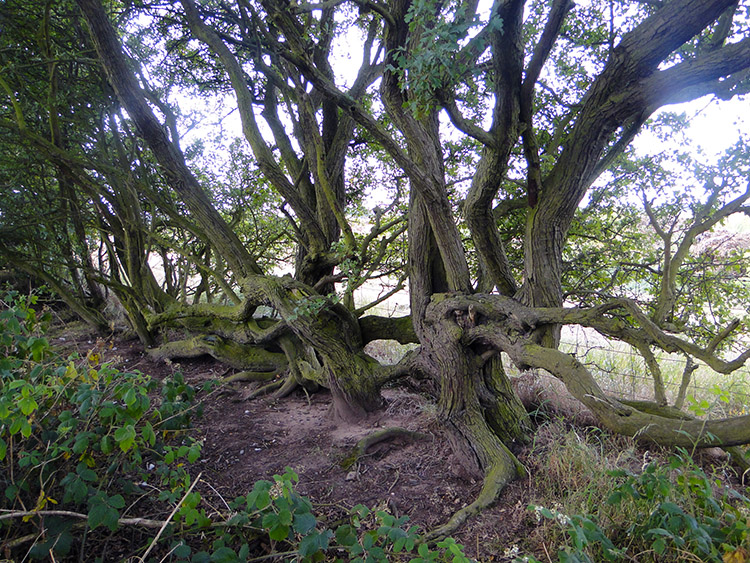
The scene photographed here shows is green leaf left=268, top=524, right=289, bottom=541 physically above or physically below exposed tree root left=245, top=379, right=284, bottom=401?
above

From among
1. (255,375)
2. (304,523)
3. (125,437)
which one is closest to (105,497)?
(125,437)

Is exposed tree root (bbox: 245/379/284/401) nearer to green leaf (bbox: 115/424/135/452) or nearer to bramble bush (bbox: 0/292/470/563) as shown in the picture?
bramble bush (bbox: 0/292/470/563)

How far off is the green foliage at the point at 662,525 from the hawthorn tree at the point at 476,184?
25cm

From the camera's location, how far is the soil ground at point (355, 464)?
2.61 m

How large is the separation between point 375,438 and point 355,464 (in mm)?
331

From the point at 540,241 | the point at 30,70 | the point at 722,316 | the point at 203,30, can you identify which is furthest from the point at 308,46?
the point at 722,316

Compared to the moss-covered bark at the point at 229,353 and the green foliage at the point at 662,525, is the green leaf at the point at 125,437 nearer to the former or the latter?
the green foliage at the point at 662,525

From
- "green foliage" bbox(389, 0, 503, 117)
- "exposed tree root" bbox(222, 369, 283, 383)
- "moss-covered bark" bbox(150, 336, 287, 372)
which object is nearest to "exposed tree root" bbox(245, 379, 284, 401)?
"exposed tree root" bbox(222, 369, 283, 383)

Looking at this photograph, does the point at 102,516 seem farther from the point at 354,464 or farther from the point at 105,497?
the point at 354,464

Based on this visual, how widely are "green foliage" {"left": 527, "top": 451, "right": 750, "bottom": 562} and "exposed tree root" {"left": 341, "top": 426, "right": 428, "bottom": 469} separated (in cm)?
161

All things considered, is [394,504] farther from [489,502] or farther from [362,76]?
[362,76]

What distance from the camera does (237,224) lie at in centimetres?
708

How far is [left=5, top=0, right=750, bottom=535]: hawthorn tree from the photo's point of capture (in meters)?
2.29

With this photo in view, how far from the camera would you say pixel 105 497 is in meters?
1.68
